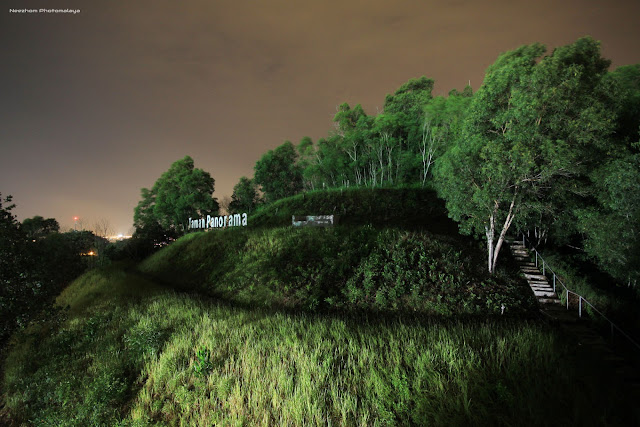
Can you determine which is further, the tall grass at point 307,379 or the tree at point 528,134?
the tree at point 528,134

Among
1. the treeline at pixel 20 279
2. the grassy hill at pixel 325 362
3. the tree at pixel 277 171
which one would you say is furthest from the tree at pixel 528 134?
the tree at pixel 277 171

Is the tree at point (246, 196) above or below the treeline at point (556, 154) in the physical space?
above

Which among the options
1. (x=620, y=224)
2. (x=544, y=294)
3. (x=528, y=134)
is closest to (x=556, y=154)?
(x=528, y=134)

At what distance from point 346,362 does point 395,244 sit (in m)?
10.2

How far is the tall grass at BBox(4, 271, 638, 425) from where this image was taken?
14.0 ft

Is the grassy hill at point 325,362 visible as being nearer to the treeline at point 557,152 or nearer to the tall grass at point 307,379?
the tall grass at point 307,379

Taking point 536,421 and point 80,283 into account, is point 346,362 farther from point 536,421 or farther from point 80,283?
point 80,283

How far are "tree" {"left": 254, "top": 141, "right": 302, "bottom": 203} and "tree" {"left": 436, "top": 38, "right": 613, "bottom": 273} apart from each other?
1360 inches

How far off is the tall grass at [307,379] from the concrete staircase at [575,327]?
9.34 ft

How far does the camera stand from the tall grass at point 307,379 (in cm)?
426

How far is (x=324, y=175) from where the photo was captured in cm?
4019

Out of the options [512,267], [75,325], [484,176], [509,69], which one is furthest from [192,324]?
[509,69]

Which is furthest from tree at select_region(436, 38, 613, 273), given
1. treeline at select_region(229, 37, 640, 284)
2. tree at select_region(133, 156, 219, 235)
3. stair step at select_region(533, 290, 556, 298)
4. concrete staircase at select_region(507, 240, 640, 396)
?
tree at select_region(133, 156, 219, 235)

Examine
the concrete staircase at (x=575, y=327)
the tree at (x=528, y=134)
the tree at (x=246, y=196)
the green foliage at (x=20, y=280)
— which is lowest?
the concrete staircase at (x=575, y=327)
